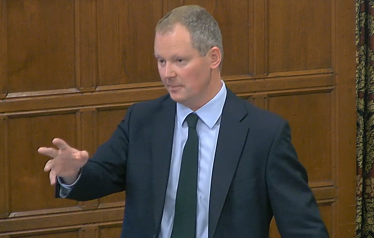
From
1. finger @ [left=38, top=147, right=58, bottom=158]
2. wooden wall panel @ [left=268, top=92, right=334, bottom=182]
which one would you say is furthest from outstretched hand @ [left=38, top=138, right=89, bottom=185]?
wooden wall panel @ [left=268, top=92, right=334, bottom=182]

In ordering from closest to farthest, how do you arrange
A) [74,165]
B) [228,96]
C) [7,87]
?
[74,165], [228,96], [7,87]

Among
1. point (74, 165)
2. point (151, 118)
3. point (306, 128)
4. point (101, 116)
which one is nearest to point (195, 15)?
point (151, 118)

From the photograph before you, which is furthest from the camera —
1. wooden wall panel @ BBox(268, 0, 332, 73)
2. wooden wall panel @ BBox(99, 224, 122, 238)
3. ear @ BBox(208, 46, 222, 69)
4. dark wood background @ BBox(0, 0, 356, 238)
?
wooden wall panel @ BBox(268, 0, 332, 73)

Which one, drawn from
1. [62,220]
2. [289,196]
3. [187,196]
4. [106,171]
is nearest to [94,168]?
[106,171]

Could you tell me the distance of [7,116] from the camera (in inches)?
162

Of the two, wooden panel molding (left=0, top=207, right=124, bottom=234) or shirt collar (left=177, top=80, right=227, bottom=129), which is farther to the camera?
wooden panel molding (left=0, top=207, right=124, bottom=234)

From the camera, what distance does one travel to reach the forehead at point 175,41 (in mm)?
2553

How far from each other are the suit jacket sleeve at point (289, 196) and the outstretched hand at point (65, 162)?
24.4 inches

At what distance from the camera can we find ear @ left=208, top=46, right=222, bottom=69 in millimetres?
2648

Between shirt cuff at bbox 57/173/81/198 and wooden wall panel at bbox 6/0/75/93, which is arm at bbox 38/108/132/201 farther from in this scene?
wooden wall panel at bbox 6/0/75/93

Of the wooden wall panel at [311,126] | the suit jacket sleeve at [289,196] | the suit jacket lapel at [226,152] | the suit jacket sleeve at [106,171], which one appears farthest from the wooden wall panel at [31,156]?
the suit jacket sleeve at [289,196]

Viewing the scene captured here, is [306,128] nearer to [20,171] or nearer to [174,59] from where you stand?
[20,171]

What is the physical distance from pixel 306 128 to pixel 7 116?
1727 millimetres

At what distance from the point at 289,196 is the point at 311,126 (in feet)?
7.00
